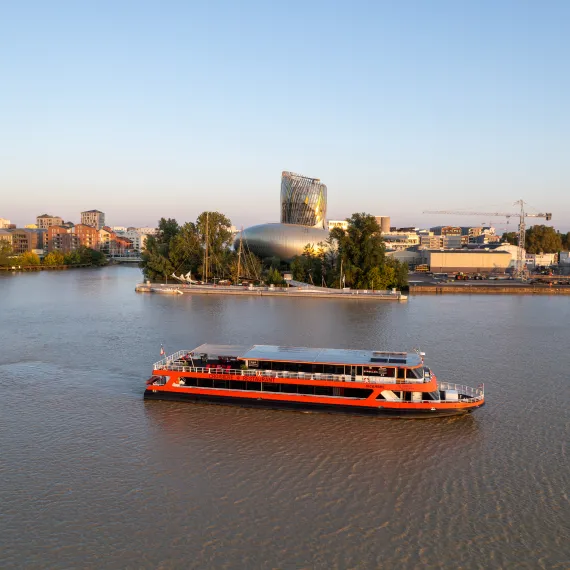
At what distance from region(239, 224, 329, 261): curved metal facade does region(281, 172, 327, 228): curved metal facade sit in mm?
11838

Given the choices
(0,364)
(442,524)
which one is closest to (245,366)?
(442,524)

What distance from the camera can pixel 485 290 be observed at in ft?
147

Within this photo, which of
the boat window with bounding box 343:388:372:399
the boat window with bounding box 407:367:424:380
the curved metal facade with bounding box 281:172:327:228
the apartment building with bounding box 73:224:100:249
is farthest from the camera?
the apartment building with bounding box 73:224:100:249

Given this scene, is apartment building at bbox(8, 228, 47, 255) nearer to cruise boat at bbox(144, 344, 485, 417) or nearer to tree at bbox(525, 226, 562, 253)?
tree at bbox(525, 226, 562, 253)

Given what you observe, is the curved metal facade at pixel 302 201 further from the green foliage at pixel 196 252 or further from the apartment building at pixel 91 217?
the apartment building at pixel 91 217

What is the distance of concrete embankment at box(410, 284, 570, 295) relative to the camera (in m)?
44.2

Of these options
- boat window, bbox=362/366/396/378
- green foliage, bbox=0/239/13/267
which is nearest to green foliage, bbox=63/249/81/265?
green foliage, bbox=0/239/13/267

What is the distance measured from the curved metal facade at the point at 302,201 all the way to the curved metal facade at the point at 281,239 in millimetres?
11838

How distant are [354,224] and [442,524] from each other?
1470 inches

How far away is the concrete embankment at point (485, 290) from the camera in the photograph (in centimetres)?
4416

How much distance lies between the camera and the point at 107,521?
8.98m

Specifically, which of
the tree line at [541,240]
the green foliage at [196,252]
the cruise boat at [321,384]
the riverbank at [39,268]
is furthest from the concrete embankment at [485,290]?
the riverbank at [39,268]

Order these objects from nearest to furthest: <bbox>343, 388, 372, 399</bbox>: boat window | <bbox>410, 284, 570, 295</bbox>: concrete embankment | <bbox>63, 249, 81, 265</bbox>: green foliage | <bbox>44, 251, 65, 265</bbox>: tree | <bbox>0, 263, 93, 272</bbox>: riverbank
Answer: <bbox>343, 388, 372, 399</bbox>: boat window → <bbox>410, 284, 570, 295</bbox>: concrete embankment → <bbox>0, 263, 93, 272</bbox>: riverbank → <bbox>44, 251, 65, 265</bbox>: tree → <bbox>63, 249, 81, 265</bbox>: green foliage

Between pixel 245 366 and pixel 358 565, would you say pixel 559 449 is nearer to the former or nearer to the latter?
pixel 358 565
